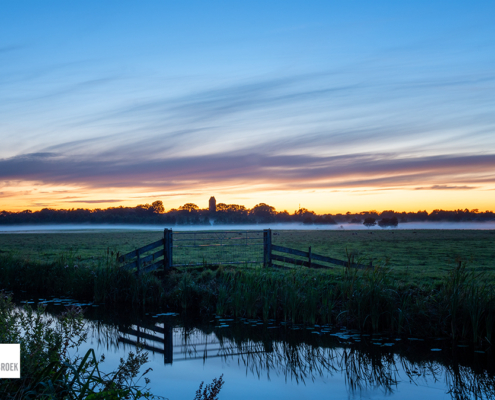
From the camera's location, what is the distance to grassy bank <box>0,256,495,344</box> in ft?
37.6

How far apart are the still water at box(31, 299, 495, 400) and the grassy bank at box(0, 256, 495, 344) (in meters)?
0.59

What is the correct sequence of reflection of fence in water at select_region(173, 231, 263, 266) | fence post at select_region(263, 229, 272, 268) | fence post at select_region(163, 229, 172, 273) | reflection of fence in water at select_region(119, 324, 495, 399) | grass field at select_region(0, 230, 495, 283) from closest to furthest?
reflection of fence in water at select_region(119, 324, 495, 399), fence post at select_region(163, 229, 172, 273), reflection of fence in water at select_region(173, 231, 263, 266), fence post at select_region(263, 229, 272, 268), grass field at select_region(0, 230, 495, 283)

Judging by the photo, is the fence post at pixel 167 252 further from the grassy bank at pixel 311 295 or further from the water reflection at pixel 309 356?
the water reflection at pixel 309 356

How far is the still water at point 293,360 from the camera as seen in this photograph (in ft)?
27.3

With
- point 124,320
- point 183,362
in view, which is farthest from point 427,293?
point 124,320

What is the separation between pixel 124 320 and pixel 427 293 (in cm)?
991

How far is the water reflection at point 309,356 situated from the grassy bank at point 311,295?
3.45 feet

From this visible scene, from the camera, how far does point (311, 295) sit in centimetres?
1329

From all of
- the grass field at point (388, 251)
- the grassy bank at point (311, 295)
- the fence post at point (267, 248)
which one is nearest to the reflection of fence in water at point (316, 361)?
the grassy bank at point (311, 295)

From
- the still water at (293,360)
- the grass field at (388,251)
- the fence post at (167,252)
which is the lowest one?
the still water at (293,360)

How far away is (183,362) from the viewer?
10250 millimetres

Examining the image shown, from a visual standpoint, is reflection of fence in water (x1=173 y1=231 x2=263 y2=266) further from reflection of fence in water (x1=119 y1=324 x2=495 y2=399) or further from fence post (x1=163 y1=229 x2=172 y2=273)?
reflection of fence in water (x1=119 y1=324 x2=495 y2=399)

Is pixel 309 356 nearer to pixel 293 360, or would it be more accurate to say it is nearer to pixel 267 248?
pixel 293 360

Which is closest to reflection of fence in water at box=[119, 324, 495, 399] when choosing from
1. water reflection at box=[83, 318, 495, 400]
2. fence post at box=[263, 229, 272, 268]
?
water reflection at box=[83, 318, 495, 400]
